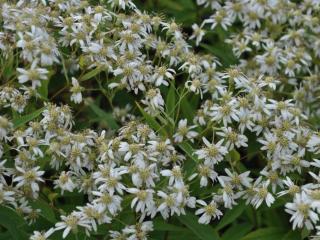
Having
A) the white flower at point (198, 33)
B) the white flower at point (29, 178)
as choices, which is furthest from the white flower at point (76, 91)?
the white flower at point (198, 33)

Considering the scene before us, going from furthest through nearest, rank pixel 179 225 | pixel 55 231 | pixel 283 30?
pixel 283 30, pixel 179 225, pixel 55 231

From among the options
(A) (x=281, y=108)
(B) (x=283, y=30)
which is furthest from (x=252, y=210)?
(B) (x=283, y=30)

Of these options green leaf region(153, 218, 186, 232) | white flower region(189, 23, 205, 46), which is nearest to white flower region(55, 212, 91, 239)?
green leaf region(153, 218, 186, 232)

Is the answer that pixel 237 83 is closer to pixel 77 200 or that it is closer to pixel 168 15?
pixel 77 200

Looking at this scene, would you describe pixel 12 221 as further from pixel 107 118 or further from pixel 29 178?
pixel 107 118

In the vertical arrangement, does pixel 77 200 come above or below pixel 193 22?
below

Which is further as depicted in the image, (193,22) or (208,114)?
(193,22)

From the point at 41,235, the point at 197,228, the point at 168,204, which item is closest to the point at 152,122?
the point at 168,204
